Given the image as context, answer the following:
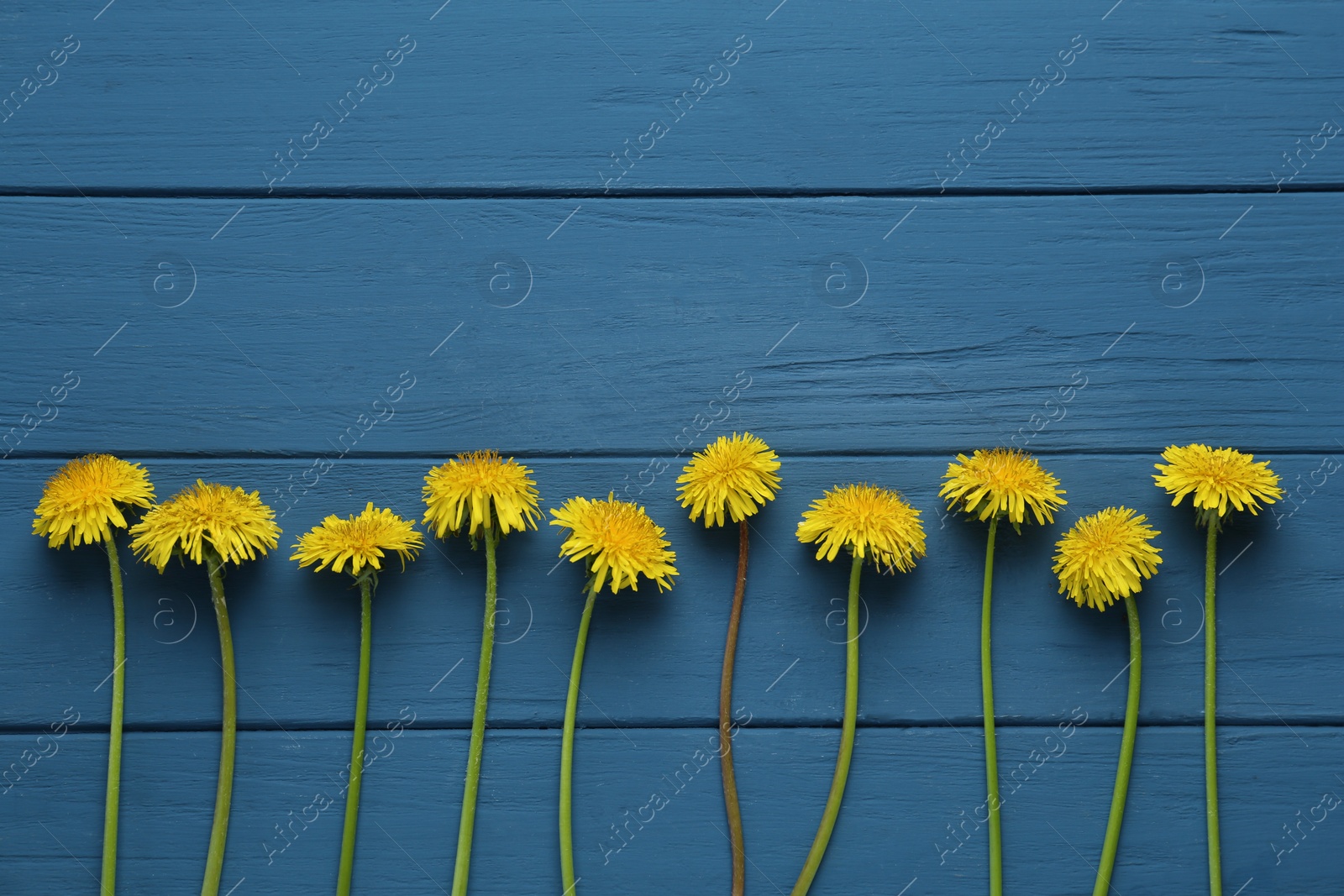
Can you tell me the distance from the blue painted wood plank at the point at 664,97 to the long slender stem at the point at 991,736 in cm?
24

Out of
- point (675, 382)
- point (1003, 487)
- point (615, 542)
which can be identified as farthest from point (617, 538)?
point (1003, 487)

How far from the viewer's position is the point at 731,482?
0.47 metres

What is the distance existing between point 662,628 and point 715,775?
9 centimetres

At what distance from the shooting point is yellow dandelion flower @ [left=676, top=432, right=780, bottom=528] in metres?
0.47

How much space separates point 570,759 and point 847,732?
0.16 metres

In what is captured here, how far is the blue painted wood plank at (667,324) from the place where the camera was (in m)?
0.50

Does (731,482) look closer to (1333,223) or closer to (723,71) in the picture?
(723,71)

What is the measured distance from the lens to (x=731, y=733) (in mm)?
486

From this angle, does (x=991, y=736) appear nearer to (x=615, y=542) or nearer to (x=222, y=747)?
(x=615, y=542)

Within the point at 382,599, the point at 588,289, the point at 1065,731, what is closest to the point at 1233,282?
the point at 1065,731

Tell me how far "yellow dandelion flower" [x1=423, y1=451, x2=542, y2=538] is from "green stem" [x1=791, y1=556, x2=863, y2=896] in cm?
19

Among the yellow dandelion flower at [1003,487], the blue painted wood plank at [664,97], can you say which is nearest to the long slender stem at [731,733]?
the yellow dandelion flower at [1003,487]

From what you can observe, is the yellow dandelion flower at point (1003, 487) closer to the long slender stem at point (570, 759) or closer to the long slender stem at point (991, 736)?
the long slender stem at point (991, 736)

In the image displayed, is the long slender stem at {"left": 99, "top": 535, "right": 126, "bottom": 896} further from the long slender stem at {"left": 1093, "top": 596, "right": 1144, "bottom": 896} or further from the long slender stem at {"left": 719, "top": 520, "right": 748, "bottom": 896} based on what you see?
the long slender stem at {"left": 1093, "top": 596, "right": 1144, "bottom": 896}
